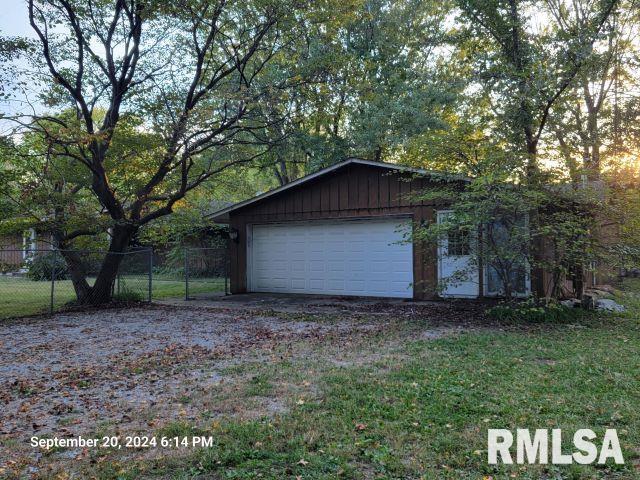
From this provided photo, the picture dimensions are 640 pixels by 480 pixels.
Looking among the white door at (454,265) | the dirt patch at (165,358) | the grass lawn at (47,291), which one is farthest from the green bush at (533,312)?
the grass lawn at (47,291)

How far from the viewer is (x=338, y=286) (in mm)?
13266

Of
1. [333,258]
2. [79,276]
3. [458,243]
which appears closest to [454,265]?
[458,243]

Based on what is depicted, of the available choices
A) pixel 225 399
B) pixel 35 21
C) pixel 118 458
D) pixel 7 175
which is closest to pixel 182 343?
pixel 225 399

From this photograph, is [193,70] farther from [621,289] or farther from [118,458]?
[621,289]

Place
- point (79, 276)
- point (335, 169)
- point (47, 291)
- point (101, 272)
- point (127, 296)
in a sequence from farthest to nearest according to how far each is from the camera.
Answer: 1. point (47, 291)
2. point (335, 169)
3. point (127, 296)
4. point (101, 272)
5. point (79, 276)

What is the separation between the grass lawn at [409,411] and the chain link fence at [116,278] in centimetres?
764

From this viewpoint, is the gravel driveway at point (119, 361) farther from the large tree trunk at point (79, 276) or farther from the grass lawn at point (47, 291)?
the grass lawn at point (47, 291)

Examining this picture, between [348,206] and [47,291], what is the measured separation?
34.2ft

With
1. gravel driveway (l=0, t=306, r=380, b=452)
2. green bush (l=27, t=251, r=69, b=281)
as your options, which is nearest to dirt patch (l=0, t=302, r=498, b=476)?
gravel driveway (l=0, t=306, r=380, b=452)

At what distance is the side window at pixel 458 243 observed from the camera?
9359 millimetres

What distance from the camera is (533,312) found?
8523mm

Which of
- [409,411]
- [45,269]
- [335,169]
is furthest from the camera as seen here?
[45,269]

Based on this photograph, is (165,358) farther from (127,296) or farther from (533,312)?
(127,296)

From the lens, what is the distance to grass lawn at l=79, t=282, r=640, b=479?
2.94 meters
